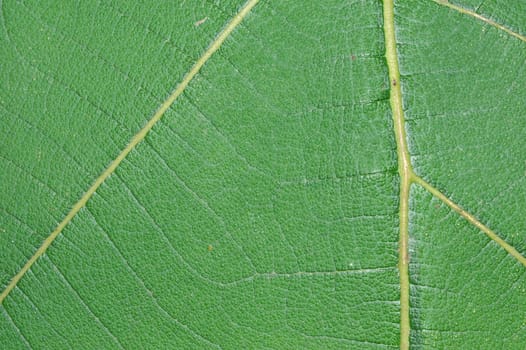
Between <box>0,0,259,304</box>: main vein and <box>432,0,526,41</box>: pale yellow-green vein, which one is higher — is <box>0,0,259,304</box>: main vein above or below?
below

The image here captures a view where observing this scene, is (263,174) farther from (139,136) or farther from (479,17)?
(479,17)

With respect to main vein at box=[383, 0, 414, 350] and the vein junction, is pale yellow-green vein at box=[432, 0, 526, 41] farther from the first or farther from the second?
main vein at box=[383, 0, 414, 350]

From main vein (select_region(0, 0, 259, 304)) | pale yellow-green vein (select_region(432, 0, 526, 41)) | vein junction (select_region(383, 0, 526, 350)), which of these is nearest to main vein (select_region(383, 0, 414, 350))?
vein junction (select_region(383, 0, 526, 350))

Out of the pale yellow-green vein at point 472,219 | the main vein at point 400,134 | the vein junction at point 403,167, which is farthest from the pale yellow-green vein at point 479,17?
the pale yellow-green vein at point 472,219

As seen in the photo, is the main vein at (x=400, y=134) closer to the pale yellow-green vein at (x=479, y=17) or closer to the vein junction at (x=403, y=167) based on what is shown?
the vein junction at (x=403, y=167)

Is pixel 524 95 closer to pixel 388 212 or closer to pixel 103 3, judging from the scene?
pixel 388 212

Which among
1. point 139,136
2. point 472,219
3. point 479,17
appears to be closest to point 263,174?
point 139,136

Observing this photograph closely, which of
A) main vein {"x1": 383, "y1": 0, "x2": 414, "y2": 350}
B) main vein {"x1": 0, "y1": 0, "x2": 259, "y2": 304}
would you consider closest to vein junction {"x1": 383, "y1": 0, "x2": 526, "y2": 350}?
main vein {"x1": 383, "y1": 0, "x2": 414, "y2": 350}

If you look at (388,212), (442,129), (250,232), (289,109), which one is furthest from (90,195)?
(442,129)
